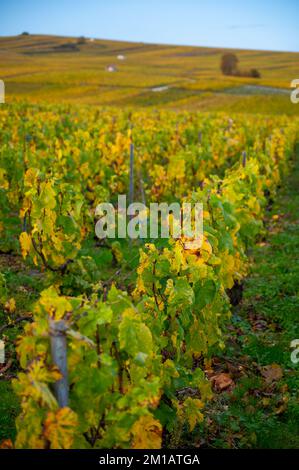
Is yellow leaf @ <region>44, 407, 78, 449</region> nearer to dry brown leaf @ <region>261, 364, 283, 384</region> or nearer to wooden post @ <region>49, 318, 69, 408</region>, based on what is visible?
wooden post @ <region>49, 318, 69, 408</region>

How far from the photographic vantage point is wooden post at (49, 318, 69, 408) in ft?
8.95

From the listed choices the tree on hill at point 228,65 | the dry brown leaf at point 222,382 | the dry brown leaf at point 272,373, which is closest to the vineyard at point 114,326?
the dry brown leaf at point 222,382

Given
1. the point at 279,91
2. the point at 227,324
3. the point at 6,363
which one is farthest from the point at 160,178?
the point at 279,91

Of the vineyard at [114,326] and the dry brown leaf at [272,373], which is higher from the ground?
the vineyard at [114,326]

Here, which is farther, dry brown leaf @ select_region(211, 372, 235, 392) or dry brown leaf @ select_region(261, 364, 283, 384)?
dry brown leaf @ select_region(261, 364, 283, 384)

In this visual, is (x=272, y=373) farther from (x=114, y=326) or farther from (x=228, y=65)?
(x=228, y=65)

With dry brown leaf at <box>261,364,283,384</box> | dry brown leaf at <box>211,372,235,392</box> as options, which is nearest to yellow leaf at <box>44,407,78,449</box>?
dry brown leaf at <box>211,372,235,392</box>

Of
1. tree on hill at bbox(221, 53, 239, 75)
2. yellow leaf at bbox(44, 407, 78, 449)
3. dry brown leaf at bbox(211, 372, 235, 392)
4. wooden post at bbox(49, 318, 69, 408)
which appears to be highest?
tree on hill at bbox(221, 53, 239, 75)

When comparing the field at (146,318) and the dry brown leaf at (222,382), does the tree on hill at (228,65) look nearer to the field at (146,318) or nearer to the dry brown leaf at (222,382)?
the field at (146,318)

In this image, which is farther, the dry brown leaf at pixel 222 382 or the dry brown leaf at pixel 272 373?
the dry brown leaf at pixel 272 373

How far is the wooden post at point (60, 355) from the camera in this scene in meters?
2.73

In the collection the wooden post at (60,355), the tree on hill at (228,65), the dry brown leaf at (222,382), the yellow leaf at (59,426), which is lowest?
the dry brown leaf at (222,382)

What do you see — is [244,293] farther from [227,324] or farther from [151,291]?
[151,291]
